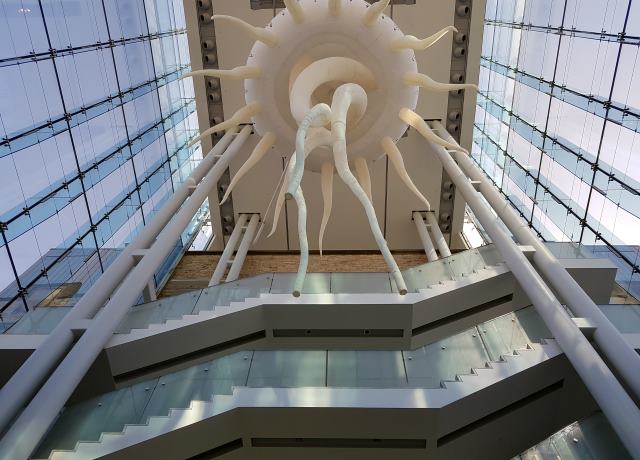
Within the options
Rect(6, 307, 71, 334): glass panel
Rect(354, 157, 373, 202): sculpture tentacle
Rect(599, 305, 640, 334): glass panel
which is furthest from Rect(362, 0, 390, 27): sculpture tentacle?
Rect(6, 307, 71, 334): glass panel

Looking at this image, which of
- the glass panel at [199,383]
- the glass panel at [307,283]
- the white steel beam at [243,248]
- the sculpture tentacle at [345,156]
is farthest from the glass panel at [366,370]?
the white steel beam at [243,248]

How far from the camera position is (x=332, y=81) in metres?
5.74

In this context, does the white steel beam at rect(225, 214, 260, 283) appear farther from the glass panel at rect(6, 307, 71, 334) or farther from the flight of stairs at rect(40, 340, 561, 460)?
the flight of stairs at rect(40, 340, 561, 460)

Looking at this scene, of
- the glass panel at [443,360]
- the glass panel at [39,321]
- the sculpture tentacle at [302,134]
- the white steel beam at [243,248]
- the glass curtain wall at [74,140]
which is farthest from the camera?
the white steel beam at [243,248]

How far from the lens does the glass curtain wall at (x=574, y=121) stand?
10664mm

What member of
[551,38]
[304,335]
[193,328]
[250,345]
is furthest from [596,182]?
[193,328]

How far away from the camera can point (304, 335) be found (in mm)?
9227

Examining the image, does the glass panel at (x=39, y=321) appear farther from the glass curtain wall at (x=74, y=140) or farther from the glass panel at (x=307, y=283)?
the glass panel at (x=307, y=283)

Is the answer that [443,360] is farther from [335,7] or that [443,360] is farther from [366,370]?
[335,7]

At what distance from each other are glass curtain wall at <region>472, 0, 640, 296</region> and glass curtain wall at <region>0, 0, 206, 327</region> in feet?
36.9

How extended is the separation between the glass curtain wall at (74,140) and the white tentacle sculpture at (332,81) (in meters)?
5.73

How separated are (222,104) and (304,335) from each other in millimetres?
8451

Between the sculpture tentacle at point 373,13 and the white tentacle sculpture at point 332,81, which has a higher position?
the sculpture tentacle at point 373,13

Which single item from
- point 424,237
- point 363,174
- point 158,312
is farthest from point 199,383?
point 424,237
